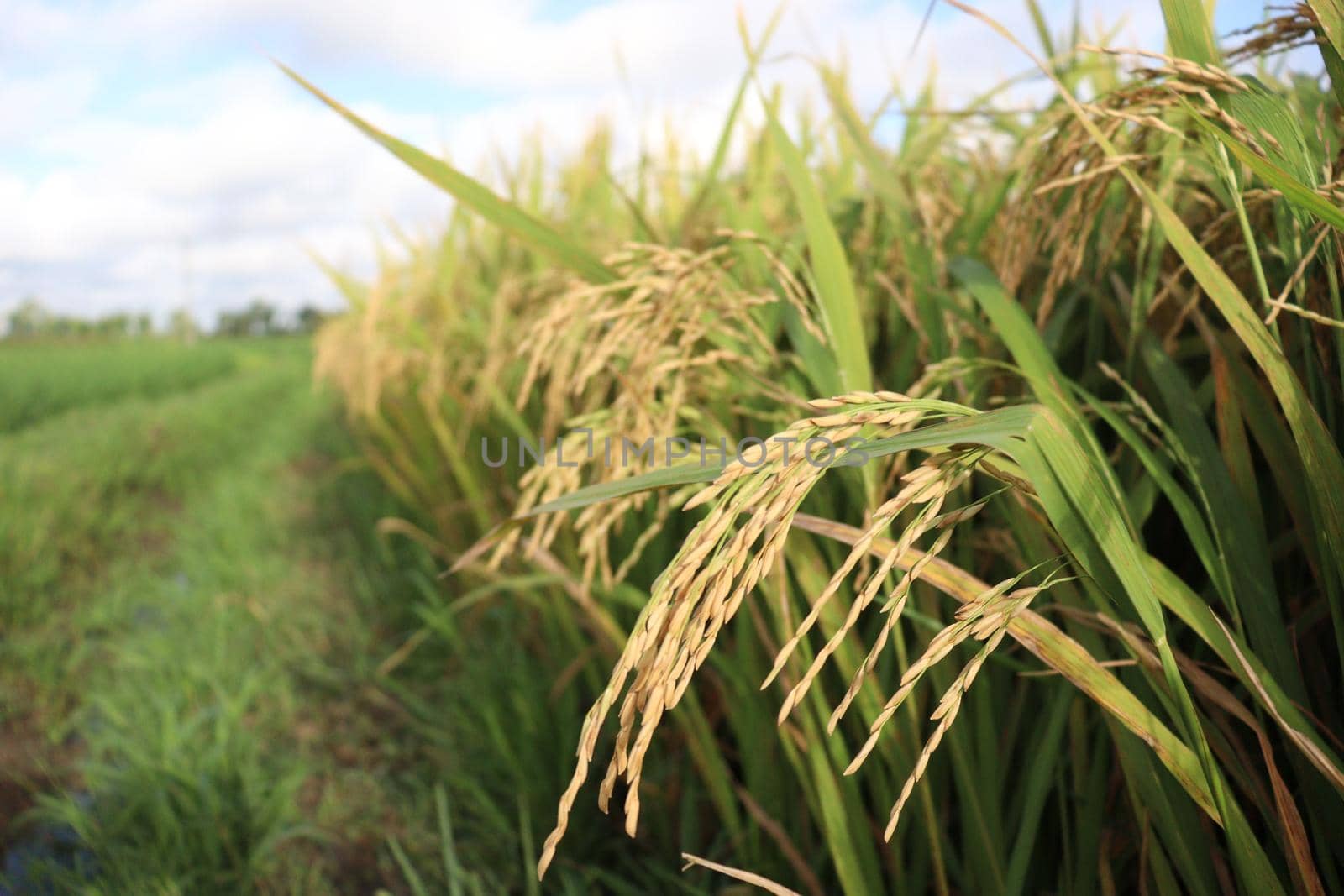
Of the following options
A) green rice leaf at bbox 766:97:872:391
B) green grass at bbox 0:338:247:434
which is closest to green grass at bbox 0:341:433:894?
green rice leaf at bbox 766:97:872:391

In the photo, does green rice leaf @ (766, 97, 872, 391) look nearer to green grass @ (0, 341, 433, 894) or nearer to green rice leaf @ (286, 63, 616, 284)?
green rice leaf @ (286, 63, 616, 284)

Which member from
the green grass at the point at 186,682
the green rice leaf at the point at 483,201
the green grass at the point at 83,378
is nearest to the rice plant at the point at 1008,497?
the green rice leaf at the point at 483,201

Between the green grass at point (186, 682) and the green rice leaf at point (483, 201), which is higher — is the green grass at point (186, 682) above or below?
below

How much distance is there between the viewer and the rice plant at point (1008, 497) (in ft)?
2.02

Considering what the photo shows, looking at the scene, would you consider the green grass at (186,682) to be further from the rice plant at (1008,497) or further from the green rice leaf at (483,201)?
the green rice leaf at (483,201)

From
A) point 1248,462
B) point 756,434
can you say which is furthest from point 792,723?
point 1248,462

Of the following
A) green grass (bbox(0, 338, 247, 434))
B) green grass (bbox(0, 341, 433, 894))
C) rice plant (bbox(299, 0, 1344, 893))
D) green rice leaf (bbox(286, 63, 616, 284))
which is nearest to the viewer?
rice plant (bbox(299, 0, 1344, 893))

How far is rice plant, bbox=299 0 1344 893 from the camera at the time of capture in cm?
61

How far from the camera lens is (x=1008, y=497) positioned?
942 mm

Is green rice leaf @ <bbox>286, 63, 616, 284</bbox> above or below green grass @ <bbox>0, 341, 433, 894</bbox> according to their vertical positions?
above

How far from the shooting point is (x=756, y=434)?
4.50ft

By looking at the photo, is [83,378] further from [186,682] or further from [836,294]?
[836,294]

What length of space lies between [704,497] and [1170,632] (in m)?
0.77

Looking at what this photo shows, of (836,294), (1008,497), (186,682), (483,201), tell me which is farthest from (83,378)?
(1008,497)
